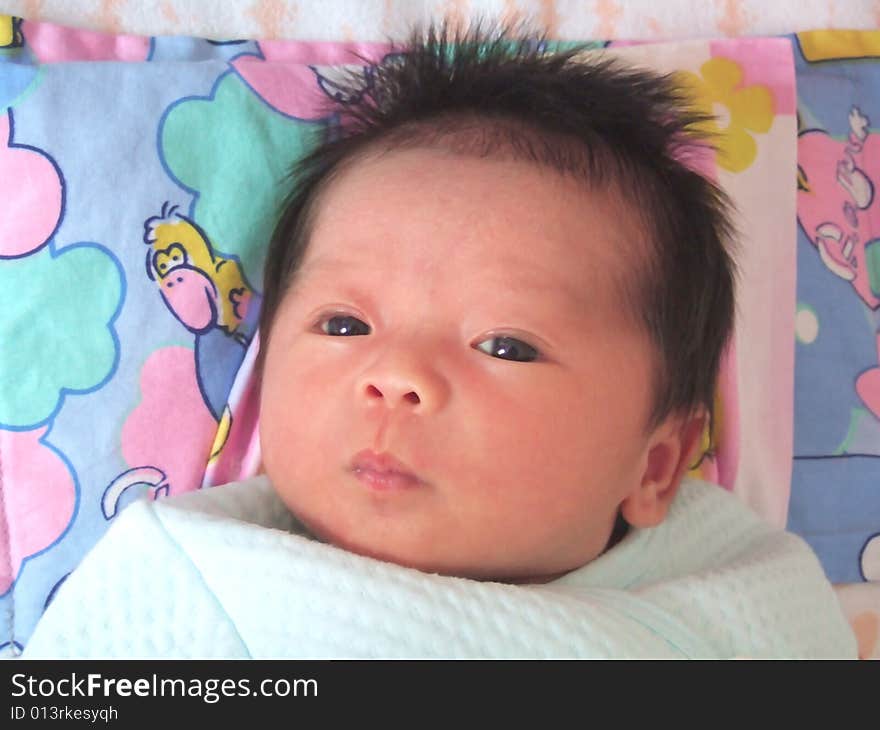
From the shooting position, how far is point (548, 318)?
975mm

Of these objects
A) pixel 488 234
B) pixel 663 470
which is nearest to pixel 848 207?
pixel 663 470

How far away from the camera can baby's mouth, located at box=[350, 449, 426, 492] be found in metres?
0.91

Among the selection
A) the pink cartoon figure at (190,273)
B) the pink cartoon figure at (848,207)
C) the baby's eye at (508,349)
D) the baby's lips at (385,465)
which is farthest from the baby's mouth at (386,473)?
the pink cartoon figure at (848,207)

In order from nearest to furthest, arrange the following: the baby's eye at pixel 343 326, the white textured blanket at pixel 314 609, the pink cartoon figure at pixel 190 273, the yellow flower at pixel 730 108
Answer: the white textured blanket at pixel 314 609, the baby's eye at pixel 343 326, the pink cartoon figure at pixel 190 273, the yellow flower at pixel 730 108

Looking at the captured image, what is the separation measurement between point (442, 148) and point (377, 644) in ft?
1.76

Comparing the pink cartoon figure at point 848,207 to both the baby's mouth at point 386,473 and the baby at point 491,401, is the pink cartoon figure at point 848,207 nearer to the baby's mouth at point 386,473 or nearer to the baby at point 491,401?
the baby at point 491,401

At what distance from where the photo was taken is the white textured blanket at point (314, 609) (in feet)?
2.92

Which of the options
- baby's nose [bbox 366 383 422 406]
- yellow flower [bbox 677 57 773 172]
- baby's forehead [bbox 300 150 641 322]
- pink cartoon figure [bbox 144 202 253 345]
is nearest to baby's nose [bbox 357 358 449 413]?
baby's nose [bbox 366 383 422 406]

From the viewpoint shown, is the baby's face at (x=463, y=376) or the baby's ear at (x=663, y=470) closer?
the baby's face at (x=463, y=376)

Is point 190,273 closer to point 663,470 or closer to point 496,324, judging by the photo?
point 496,324

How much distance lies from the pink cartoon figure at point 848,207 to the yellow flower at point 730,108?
12cm

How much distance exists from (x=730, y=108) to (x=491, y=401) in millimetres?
760

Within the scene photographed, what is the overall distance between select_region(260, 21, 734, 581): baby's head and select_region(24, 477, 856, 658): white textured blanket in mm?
56

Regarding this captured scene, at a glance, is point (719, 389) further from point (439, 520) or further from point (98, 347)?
point (98, 347)
